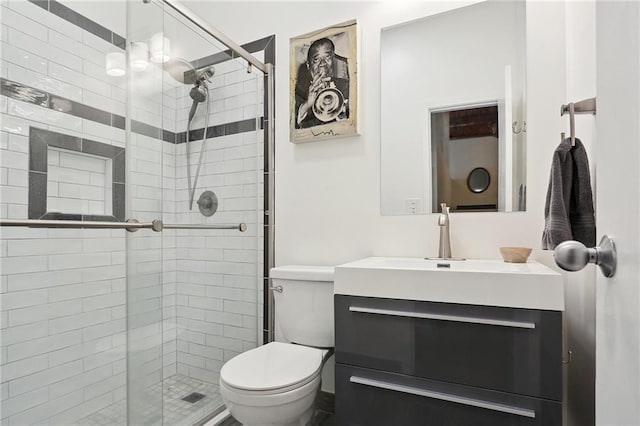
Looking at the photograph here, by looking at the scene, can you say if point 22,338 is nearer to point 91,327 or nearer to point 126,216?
point 91,327

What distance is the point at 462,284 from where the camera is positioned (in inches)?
46.2

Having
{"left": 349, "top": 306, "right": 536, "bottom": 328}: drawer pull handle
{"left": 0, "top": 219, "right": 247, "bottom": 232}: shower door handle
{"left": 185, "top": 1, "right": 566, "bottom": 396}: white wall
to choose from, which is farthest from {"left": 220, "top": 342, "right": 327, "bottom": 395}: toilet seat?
{"left": 0, "top": 219, "right": 247, "bottom": 232}: shower door handle

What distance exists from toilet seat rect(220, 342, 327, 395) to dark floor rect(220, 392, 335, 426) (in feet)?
1.34

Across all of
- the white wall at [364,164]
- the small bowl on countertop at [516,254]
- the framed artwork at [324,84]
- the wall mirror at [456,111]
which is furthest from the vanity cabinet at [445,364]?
the framed artwork at [324,84]

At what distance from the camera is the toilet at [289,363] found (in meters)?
1.26

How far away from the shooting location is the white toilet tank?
166cm

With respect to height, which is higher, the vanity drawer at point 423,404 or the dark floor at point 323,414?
the vanity drawer at point 423,404

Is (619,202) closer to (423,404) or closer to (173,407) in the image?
(423,404)

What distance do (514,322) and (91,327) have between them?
1.59 meters

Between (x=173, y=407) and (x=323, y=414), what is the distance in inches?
27.8

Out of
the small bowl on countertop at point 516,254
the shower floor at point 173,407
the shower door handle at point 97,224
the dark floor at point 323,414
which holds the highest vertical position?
the shower door handle at point 97,224

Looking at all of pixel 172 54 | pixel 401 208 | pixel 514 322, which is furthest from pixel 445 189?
pixel 172 54

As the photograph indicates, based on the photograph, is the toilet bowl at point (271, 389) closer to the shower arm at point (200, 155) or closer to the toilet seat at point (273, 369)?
the toilet seat at point (273, 369)

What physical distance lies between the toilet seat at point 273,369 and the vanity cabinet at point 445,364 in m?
0.14
